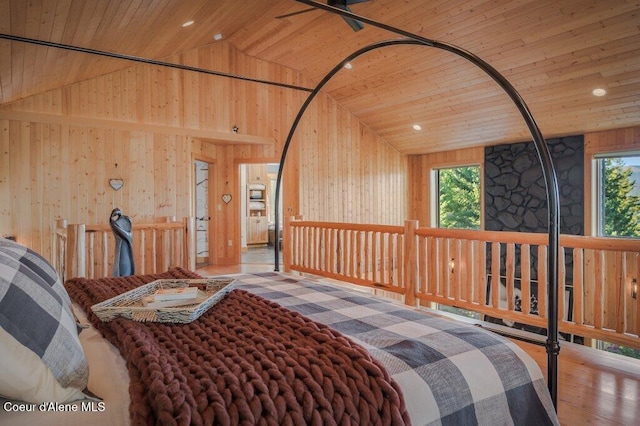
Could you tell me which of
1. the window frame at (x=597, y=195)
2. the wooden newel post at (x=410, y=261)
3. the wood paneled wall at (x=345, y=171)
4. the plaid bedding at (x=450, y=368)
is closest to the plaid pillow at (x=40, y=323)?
the plaid bedding at (x=450, y=368)

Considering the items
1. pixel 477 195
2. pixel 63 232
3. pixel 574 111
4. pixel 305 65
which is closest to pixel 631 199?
pixel 574 111

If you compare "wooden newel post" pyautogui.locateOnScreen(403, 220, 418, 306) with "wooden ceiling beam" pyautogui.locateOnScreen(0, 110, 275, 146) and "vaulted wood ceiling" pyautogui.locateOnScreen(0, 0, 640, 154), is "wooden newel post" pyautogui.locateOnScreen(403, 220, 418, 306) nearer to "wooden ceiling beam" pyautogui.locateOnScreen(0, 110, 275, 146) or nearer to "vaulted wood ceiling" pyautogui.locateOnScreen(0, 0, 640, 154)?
"vaulted wood ceiling" pyautogui.locateOnScreen(0, 0, 640, 154)

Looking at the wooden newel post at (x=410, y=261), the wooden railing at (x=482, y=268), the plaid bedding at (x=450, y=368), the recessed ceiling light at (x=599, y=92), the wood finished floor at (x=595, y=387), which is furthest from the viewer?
the recessed ceiling light at (x=599, y=92)

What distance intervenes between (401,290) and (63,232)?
3621mm

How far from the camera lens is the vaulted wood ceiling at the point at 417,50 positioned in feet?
12.4

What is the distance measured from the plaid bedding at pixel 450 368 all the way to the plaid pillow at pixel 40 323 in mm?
805

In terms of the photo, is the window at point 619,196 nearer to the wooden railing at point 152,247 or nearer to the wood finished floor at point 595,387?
the wood finished floor at point 595,387

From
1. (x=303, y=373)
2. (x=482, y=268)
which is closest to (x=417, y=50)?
(x=482, y=268)

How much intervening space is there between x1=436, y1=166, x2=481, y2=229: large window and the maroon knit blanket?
24.1ft

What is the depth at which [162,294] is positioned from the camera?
1.52m

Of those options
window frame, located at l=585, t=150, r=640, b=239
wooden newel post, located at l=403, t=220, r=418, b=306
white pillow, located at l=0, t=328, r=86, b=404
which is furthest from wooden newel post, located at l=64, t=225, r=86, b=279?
window frame, located at l=585, t=150, r=640, b=239

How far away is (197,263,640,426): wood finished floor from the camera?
1938 millimetres

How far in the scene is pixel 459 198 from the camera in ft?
26.8

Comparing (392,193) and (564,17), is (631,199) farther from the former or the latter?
(392,193)
